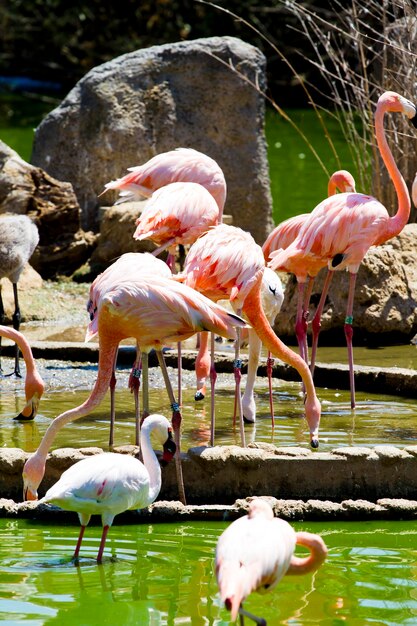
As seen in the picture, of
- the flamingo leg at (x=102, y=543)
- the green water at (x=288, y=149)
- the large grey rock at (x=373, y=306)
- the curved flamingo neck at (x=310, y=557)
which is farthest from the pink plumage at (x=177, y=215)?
the green water at (x=288, y=149)

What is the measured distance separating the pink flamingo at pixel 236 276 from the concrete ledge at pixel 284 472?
0.67 m

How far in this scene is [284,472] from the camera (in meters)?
5.04

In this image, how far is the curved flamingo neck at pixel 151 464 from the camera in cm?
461

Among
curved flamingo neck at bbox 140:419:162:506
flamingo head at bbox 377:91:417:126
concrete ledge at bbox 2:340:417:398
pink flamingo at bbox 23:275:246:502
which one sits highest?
flamingo head at bbox 377:91:417:126

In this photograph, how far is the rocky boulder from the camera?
10258mm

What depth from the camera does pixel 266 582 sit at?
3531mm

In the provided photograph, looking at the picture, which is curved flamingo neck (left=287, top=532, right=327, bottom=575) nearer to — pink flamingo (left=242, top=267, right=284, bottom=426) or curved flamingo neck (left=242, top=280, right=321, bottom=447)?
curved flamingo neck (left=242, top=280, right=321, bottom=447)

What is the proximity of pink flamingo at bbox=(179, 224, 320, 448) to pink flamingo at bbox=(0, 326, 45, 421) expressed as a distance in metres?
0.84

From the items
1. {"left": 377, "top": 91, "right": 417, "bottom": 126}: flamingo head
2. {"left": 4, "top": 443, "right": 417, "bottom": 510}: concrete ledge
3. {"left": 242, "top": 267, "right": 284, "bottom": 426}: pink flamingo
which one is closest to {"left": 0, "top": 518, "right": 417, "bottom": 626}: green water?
{"left": 4, "top": 443, "right": 417, "bottom": 510}: concrete ledge

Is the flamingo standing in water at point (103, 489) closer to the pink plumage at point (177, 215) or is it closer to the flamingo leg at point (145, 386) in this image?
the flamingo leg at point (145, 386)

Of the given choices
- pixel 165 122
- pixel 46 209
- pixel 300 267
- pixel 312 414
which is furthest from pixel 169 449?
pixel 165 122

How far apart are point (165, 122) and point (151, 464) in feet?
24.0

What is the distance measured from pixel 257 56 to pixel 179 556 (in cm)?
792

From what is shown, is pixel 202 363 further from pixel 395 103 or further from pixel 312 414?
pixel 395 103
